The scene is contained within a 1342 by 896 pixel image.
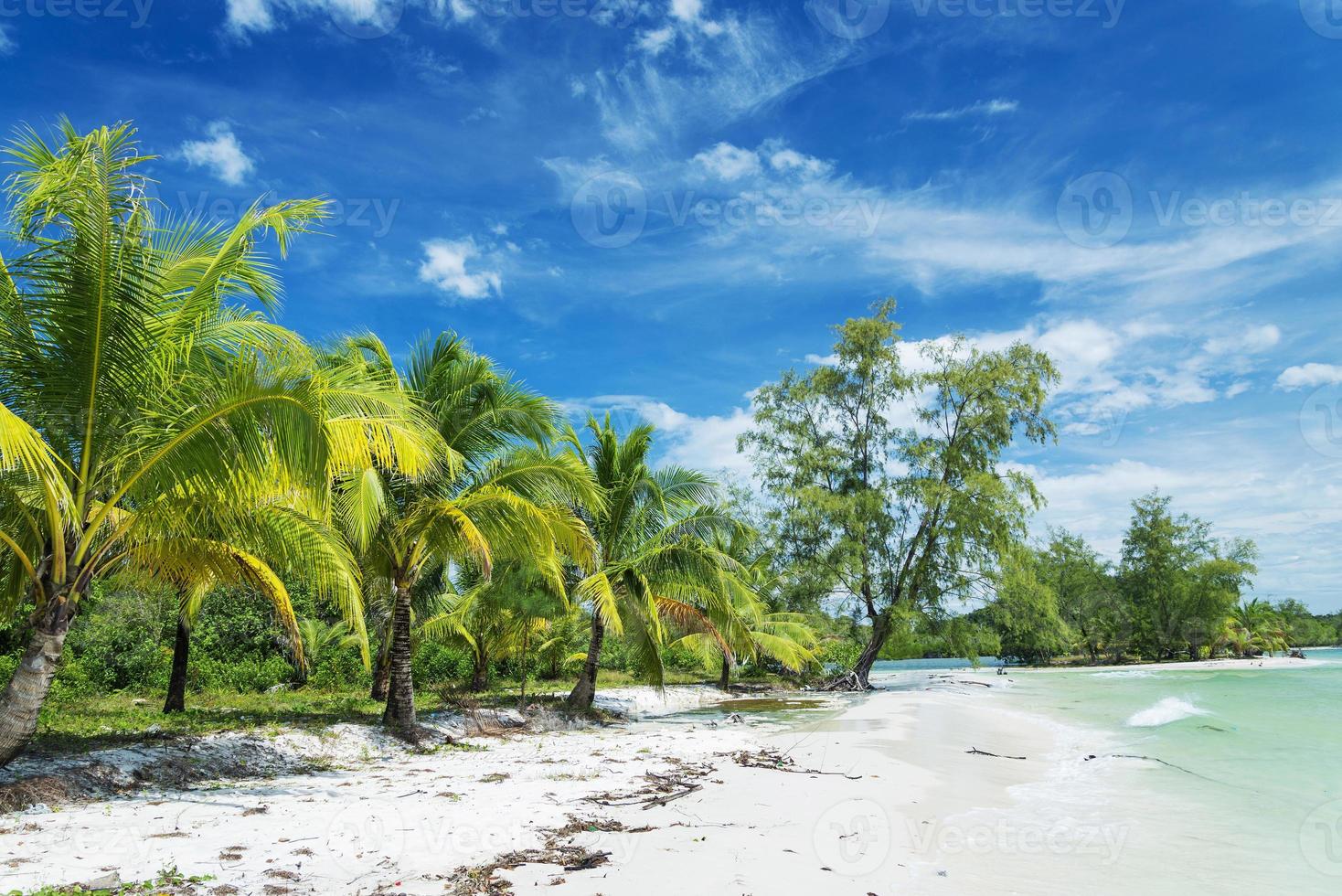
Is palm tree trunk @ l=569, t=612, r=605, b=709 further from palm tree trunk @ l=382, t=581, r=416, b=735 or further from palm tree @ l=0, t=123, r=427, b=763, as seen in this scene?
palm tree @ l=0, t=123, r=427, b=763

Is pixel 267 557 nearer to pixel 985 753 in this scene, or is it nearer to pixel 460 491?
pixel 460 491

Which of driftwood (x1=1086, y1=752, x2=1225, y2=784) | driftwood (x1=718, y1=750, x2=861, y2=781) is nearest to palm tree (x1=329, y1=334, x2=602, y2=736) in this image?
driftwood (x1=718, y1=750, x2=861, y2=781)

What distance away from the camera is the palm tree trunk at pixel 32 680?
20.2 feet

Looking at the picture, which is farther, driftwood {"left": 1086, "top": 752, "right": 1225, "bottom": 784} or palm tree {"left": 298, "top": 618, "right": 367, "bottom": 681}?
palm tree {"left": 298, "top": 618, "right": 367, "bottom": 681}

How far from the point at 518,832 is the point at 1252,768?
11.1m

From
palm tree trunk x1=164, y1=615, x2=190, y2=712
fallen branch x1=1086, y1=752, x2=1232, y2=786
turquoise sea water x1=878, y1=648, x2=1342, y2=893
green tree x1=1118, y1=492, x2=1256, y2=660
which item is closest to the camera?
turquoise sea water x1=878, y1=648, x2=1342, y2=893

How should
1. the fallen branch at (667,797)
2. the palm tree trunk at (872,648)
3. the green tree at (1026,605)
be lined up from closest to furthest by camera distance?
the fallen branch at (667,797) < the green tree at (1026,605) < the palm tree trunk at (872,648)

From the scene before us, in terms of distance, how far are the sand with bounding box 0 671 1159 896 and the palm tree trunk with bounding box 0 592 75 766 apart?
2.94ft

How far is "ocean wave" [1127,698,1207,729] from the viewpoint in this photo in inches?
627

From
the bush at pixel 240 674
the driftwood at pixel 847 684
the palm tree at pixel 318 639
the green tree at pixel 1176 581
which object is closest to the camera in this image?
the bush at pixel 240 674

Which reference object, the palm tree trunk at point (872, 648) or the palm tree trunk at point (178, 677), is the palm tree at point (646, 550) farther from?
the palm tree trunk at point (872, 648)

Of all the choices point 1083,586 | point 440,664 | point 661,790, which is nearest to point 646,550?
point 661,790

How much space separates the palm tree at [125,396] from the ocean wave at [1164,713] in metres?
16.8

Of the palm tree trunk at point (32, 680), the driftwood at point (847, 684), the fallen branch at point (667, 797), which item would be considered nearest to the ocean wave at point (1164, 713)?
the driftwood at point (847, 684)
